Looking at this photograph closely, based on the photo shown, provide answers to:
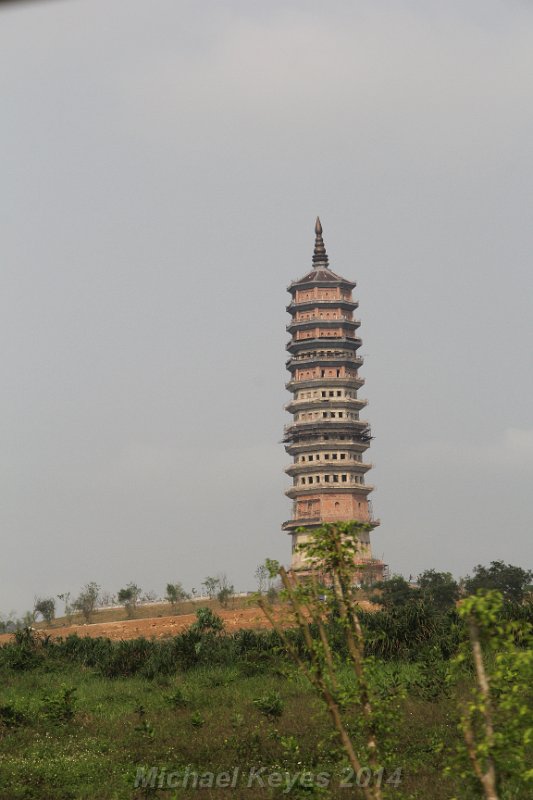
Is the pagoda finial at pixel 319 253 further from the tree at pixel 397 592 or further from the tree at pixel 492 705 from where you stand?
the tree at pixel 492 705

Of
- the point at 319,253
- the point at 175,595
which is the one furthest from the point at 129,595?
the point at 319,253

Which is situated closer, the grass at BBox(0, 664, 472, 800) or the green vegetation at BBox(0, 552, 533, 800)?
the green vegetation at BBox(0, 552, 533, 800)

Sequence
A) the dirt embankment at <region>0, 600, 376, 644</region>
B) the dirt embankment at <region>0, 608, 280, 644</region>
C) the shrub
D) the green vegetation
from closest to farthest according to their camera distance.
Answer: the green vegetation → the shrub → the dirt embankment at <region>0, 600, 376, 644</region> → the dirt embankment at <region>0, 608, 280, 644</region>

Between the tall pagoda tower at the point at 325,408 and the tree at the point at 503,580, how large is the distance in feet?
146

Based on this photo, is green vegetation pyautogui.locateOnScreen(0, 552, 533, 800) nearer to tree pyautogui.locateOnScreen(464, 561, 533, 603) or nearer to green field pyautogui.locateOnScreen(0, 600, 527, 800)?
green field pyautogui.locateOnScreen(0, 600, 527, 800)

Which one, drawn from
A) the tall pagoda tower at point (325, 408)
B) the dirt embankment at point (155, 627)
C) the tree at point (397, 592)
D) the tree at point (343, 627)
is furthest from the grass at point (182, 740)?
the tall pagoda tower at point (325, 408)

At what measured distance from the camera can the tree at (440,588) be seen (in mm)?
73669

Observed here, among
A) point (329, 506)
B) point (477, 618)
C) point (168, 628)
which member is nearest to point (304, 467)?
point (329, 506)

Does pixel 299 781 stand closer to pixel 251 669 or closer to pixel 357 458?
pixel 251 669

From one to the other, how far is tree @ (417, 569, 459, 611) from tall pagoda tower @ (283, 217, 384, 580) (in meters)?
40.8

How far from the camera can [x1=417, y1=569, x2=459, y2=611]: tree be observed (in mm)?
73669

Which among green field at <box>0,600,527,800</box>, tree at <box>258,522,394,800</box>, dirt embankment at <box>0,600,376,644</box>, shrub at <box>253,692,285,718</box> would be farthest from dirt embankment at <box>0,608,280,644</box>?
tree at <box>258,522,394,800</box>

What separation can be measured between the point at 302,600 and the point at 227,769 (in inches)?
310

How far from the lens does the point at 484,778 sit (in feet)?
38.5
